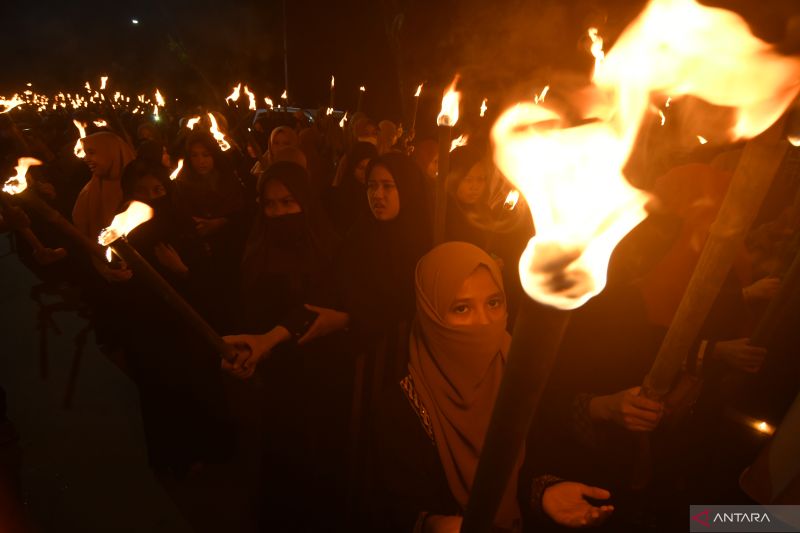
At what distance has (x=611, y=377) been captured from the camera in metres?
2.16

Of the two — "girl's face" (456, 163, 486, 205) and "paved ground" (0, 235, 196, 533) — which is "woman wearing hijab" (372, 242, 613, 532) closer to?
"girl's face" (456, 163, 486, 205)

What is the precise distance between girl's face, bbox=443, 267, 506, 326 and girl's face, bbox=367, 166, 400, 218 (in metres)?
1.53

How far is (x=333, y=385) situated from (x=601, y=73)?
2312 millimetres

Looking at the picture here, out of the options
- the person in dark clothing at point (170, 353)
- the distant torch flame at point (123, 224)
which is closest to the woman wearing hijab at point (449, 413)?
the distant torch flame at point (123, 224)

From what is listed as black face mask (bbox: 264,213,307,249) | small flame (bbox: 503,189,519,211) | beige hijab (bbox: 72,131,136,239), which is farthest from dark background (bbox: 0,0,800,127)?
beige hijab (bbox: 72,131,136,239)

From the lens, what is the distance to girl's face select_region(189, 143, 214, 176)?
451 cm

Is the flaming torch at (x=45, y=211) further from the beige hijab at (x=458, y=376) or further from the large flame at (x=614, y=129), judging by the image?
the large flame at (x=614, y=129)

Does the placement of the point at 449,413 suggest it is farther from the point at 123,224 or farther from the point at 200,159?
the point at 200,159

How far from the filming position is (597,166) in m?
0.60

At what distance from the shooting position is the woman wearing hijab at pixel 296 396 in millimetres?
2631

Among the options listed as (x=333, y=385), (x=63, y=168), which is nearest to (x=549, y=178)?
(x=333, y=385)

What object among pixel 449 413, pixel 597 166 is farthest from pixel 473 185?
pixel 597 166

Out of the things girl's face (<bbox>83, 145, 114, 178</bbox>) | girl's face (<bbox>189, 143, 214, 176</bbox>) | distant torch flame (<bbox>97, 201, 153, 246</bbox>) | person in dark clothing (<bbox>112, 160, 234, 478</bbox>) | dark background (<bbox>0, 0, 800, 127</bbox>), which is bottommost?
person in dark clothing (<bbox>112, 160, 234, 478</bbox>)

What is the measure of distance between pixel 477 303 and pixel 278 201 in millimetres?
1930
